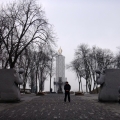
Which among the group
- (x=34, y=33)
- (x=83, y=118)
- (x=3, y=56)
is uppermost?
(x=34, y=33)

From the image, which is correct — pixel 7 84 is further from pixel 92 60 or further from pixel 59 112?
pixel 92 60

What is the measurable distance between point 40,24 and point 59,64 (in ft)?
110

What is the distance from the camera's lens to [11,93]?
22.2 meters

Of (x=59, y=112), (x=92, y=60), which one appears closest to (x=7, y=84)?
(x=59, y=112)

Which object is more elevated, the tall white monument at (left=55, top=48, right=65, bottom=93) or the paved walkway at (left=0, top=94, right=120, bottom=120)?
the tall white monument at (left=55, top=48, right=65, bottom=93)

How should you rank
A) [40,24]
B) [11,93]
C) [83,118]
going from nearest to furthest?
[83,118] < [11,93] < [40,24]

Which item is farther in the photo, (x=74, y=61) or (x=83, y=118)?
(x=74, y=61)

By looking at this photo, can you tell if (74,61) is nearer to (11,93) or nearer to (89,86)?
(89,86)

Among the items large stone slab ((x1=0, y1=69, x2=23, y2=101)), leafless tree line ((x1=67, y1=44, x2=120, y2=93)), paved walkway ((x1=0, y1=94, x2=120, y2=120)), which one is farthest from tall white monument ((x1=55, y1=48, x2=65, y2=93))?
paved walkway ((x1=0, y1=94, x2=120, y2=120))

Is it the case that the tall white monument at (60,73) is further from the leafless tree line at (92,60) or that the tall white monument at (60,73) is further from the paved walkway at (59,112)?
the paved walkway at (59,112)

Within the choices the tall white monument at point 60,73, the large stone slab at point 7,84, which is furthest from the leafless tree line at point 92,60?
the large stone slab at point 7,84

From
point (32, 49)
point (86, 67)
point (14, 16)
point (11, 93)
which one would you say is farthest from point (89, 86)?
point (11, 93)

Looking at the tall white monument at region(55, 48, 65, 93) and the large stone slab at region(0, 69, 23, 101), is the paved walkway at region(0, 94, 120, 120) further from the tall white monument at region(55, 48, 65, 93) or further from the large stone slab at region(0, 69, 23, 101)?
the tall white monument at region(55, 48, 65, 93)

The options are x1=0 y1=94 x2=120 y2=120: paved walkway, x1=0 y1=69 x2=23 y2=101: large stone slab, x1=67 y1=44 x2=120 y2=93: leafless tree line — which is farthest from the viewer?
x1=67 y1=44 x2=120 y2=93: leafless tree line
